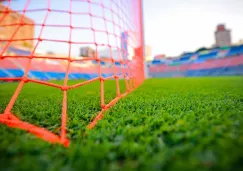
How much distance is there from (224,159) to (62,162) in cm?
47

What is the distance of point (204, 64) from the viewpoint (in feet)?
71.1

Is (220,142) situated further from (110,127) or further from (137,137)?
→ (110,127)

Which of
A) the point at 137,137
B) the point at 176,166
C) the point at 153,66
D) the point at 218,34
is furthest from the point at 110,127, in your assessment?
the point at 218,34

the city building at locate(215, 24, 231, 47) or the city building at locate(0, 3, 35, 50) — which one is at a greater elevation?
the city building at locate(215, 24, 231, 47)

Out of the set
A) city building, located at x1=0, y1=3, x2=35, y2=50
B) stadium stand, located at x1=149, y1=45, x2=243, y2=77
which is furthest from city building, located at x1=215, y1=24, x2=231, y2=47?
city building, located at x1=0, y1=3, x2=35, y2=50

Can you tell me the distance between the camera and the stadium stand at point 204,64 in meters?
18.8

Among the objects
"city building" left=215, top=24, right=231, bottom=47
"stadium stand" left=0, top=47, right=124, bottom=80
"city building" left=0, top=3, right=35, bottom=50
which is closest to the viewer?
"city building" left=0, top=3, right=35, bottom=50

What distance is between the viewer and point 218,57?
2036 cm

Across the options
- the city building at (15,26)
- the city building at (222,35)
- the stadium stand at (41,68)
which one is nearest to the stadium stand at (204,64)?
the city building at (222,35)

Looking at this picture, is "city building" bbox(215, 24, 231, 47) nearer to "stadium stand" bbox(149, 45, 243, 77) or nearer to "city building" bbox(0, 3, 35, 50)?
"stadium stand" bbox(149, 45, 243, 77)

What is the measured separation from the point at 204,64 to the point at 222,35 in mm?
14040

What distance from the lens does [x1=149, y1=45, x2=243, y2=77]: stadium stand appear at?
61.7ft

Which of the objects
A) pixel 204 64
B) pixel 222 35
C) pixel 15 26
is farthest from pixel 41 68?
pixel 222 35

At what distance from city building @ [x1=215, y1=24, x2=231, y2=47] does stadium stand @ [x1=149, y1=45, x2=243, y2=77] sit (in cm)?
1071
